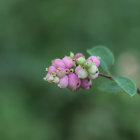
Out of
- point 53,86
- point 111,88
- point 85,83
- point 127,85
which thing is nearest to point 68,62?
point 85,83

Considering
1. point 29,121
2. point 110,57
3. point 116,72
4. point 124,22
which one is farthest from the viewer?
point 124,22

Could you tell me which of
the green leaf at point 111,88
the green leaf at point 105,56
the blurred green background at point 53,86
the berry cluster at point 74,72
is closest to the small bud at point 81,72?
the berry cluster at point 74,72

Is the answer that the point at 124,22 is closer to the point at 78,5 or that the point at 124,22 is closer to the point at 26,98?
the point at 78,5

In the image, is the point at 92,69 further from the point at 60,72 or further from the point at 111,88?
the point at 111,88

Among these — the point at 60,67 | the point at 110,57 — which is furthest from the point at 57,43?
the point at 60,67

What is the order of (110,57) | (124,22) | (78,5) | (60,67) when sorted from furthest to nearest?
(78,5) → (124,22) → (110,57) → (60,67)

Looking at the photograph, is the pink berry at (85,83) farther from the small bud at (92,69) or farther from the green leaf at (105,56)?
the green leaf at (105,56)
